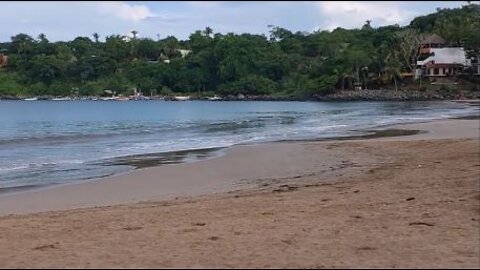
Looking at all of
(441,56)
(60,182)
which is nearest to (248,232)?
(60,182)

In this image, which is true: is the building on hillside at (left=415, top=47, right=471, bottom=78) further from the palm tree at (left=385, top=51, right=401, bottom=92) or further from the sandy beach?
the sandy beach

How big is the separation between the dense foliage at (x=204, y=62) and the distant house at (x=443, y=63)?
10.1m

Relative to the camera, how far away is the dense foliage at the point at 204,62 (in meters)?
122

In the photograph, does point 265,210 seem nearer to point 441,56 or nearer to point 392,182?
point 392,182

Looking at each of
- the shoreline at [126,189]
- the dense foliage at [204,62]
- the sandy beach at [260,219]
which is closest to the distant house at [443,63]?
the dense foliage at [204,62]

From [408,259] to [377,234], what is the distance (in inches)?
45.5

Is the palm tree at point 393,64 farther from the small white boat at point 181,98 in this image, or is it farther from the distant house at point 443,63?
the small white boat at point 181,98

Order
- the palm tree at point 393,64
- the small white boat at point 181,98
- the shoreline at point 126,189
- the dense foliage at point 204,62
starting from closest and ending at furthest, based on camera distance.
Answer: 1. the shoreline at point 126,189
2. the palm tree at point 393,64
3. the dense foliage at point 204,62
4. the small white boat at point 181,98

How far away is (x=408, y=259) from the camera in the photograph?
6289 mm

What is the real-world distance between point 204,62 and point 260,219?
432ft

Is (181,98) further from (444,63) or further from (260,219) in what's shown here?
(260,219)

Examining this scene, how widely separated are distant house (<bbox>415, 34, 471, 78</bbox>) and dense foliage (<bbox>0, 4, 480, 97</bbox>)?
33.1ft

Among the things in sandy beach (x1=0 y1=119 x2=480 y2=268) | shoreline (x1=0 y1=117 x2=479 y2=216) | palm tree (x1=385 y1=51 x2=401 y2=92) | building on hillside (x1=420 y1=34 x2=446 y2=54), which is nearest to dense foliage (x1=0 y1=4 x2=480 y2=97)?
building on hillside (x1=420 y1=34 x2=446 y2=54)

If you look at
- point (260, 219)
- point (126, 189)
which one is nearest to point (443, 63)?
point (126, 189)
